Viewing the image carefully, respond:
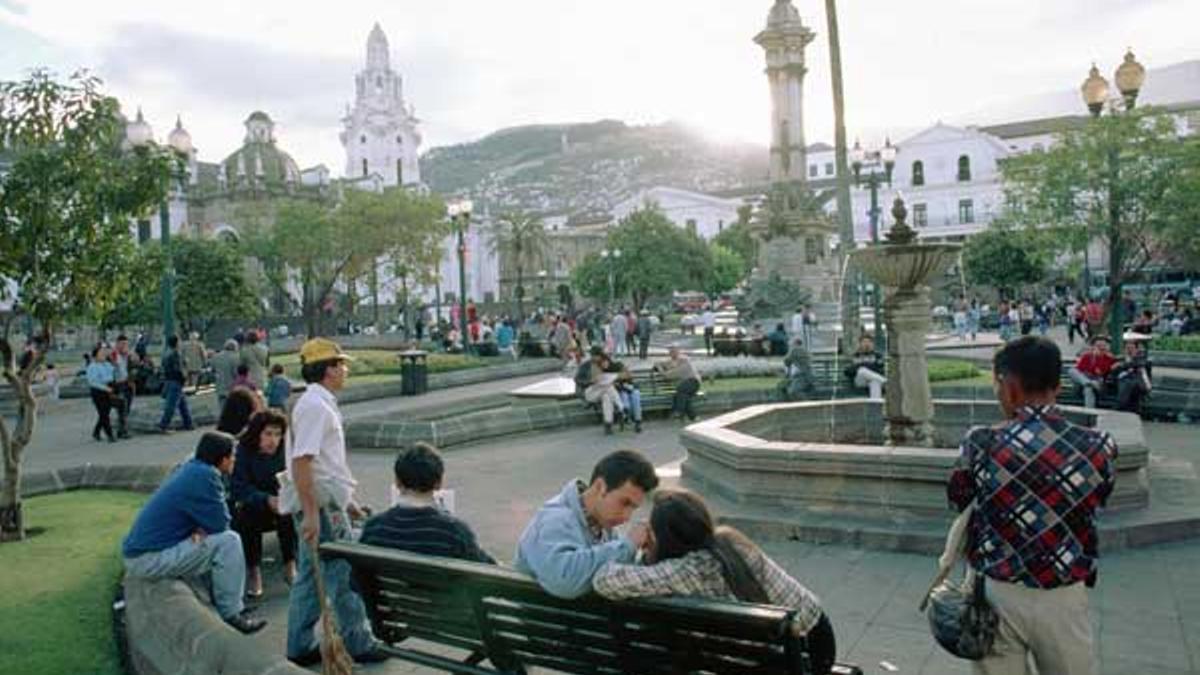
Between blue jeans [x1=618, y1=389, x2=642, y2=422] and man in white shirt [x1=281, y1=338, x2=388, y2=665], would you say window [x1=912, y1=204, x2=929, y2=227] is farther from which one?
man in white shirt [x1=281, y1=338, x2=388, y2=665]

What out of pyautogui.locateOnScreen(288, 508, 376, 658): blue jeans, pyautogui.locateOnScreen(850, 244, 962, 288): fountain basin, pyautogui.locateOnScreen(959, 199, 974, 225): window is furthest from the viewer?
pyautogui.locateOnScreen(959, 199, 974, 225): window

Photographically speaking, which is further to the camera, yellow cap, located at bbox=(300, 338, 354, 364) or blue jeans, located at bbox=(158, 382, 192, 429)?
blue jeans, located at bbox=(158, 382, 192, 429)

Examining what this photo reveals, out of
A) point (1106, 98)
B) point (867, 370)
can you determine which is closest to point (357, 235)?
point (867, 370)

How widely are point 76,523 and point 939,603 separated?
24.6 ft

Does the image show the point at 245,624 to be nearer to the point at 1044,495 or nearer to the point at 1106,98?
the point at 1044,495

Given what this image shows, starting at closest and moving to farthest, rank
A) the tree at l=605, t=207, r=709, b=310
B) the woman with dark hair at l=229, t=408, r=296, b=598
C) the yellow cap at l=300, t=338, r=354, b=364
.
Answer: the yellow cap at l=300, t=338, r=354, b=364
the woman with dark hair at l=229, t=408, r=296, b=598
the tree at l=605, t=207, r=709, b=310

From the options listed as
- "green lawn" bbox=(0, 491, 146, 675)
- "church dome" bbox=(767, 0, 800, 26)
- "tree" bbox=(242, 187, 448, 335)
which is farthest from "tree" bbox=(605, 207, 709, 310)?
"green lawn" bbox=(0, 491, 146, 675)

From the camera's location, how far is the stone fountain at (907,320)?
9.34m

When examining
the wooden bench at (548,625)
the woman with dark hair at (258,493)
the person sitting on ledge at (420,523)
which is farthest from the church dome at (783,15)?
the wooden bench at (548,625)

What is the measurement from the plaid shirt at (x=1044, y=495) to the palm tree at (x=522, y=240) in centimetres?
5955

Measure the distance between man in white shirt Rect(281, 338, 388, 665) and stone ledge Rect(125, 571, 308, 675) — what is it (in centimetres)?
50

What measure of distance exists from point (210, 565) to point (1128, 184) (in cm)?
2348

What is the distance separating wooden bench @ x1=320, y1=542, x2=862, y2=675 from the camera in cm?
315

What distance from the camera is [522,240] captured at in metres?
74.9
